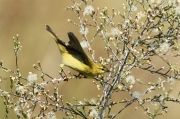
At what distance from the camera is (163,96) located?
1.40m

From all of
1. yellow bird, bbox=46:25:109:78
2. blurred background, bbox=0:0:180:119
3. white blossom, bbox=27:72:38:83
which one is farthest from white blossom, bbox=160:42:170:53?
blurred background, bbox=0:0:180:119

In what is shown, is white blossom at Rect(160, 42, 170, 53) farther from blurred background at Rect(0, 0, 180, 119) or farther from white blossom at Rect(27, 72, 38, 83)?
blurred background at Rect(0, 0, 180, 119)

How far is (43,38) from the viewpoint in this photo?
12.9ft

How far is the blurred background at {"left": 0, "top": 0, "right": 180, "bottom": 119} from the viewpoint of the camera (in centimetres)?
378

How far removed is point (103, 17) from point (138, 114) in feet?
8.39

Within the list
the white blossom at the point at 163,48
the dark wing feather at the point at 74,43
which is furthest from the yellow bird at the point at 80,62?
the white blossom at the point at 163,48

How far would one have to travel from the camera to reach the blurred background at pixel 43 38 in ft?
12.4

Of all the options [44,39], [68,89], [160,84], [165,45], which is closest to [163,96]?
[160,84]

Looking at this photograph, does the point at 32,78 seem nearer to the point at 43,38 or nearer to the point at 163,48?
the point at 163,48

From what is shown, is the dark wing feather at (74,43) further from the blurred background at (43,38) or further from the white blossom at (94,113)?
the blurred background at (43,38)

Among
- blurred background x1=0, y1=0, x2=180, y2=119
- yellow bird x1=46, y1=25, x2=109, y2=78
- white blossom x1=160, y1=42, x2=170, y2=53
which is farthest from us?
blurred background x1=0, y1=0, x2=180, y2=119

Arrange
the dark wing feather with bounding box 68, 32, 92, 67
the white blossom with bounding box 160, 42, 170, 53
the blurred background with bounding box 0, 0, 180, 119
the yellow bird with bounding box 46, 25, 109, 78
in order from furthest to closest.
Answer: the blurred background with bounding box 0, 0, 180, 119
the yellow bird with bounding box 46, 25, 109, 78
the dark wing feather with bounding box 68, 32, 92, 67
the white blossom with bounding box 160, 42, 170, 53

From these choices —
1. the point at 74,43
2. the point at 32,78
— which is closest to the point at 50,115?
the point at 32,78

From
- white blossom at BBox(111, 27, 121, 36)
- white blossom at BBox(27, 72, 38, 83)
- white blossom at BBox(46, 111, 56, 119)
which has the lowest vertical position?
white blossom at BBox(46, 111, 56, 119)
